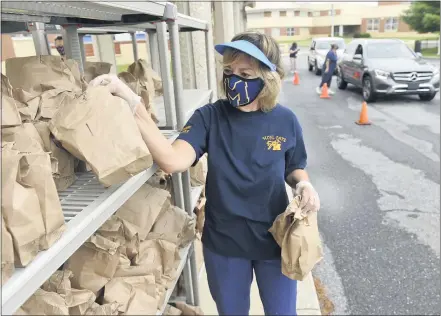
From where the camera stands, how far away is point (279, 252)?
2.01 metres

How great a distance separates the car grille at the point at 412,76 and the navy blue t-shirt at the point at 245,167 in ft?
30.2

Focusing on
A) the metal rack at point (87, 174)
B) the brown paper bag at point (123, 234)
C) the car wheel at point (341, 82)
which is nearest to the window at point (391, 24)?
the car wheel at point (341, 82)

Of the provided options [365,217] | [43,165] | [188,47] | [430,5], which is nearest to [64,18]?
[43,165]

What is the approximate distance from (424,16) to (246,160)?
1380 inches

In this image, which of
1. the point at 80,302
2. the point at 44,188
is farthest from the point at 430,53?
the point at 44,188

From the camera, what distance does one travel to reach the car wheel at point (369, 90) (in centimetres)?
1052

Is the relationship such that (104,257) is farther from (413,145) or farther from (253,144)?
(413,145)

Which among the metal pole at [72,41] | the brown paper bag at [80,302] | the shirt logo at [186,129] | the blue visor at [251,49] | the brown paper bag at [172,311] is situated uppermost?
the metal pole at [72,41]

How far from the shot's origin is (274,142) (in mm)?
1881

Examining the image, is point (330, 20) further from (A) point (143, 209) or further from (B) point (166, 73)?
(A) point (143, 209)

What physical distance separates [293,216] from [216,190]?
40cm

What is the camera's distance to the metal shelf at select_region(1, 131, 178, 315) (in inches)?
34.9

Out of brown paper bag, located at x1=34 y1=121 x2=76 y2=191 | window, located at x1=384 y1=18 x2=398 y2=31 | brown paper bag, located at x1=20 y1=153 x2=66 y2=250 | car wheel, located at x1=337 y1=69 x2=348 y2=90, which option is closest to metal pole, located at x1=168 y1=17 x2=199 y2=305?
brown paper bag, located at x1=34 y1=121 x2=76 y2=191

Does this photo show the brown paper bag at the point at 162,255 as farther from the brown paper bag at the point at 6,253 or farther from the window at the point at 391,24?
the window at the point at 391,24
